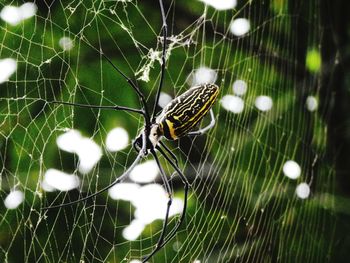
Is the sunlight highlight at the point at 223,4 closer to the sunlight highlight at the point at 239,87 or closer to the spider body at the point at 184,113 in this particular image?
the sunlight highlight at the point at 239,87

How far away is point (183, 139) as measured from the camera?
1.33 meters

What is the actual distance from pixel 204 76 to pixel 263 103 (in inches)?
17.9

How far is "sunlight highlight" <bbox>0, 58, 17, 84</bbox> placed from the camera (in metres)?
0.75

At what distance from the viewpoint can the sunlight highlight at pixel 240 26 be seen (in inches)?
58.8

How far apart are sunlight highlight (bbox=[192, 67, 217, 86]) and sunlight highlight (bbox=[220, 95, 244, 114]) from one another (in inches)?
4.4

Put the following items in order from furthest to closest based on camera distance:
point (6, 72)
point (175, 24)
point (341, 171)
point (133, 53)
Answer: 1. point (341, 171)
2. point (175, 24)
3. point (133, 53)
4. point (6, 72)

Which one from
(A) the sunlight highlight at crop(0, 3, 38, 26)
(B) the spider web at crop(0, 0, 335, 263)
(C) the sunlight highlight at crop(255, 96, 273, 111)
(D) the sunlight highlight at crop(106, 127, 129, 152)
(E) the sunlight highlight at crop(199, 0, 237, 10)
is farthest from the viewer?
(C) the sunlight highlight at crop(255, 96, 273, 111)

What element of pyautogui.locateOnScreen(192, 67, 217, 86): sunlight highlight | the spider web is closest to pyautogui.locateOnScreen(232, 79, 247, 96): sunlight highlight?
the spider web

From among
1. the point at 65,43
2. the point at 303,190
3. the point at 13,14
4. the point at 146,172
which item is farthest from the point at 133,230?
the point at 303,190

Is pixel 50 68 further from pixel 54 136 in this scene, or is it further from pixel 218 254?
pixel 218 254

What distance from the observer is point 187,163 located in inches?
54.0

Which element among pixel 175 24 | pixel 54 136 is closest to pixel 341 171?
pixel 175 24

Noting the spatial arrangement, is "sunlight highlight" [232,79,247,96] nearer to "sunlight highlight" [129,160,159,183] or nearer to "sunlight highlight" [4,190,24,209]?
"sunlight highlight" [129,160,159,183]

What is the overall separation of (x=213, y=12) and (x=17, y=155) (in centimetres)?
75
